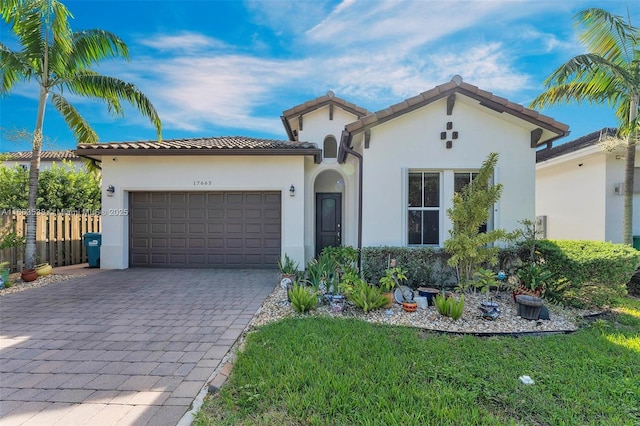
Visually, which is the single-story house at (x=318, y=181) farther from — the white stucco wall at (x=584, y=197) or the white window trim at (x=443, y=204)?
the white stucco wall at (x=584, y=197)

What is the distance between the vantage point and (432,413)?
293 centimetres

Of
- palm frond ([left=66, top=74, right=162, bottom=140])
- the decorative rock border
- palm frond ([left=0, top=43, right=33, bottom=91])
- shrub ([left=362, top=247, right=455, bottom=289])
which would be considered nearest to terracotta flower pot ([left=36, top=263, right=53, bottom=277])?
palm frond ([left=0, top=43, right=33, bottom=91])

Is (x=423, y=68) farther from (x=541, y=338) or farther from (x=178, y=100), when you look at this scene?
(x=178, y=100)

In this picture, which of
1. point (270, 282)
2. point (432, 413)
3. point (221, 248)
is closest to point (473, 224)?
point (432, 413)

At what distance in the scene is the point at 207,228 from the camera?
1104 centimetres

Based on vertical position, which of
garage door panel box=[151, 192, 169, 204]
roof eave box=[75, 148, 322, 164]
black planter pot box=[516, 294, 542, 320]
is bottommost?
black planter pot box=[516, 294, 542, 320]

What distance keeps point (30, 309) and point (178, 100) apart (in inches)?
377

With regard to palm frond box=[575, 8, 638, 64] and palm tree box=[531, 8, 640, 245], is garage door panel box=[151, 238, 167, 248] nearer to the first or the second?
palm tree box=[531, 8, 640, 245]

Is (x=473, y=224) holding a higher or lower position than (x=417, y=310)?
higher

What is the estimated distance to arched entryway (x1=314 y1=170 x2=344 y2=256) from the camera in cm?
1262

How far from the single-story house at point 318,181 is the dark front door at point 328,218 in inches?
1.7

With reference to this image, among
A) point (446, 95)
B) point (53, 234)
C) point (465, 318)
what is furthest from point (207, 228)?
point (446, 95)

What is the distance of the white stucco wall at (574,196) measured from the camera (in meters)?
11.6

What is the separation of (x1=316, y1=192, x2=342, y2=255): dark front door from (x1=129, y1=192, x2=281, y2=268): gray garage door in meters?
2.23
